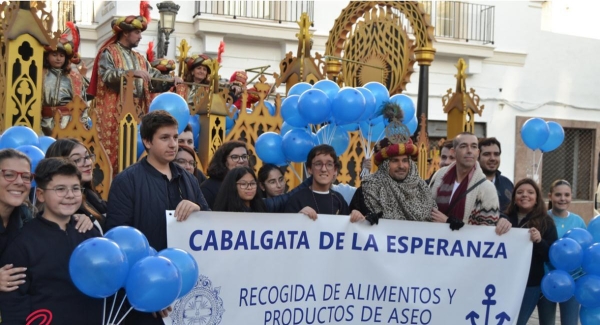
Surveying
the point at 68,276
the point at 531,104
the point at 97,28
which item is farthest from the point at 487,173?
the point at 531,104

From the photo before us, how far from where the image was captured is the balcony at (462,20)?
20953 millimetres

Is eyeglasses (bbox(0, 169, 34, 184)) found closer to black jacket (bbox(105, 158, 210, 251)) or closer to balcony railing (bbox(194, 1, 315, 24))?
black jacket (bbox(105, 158, 210, 251))

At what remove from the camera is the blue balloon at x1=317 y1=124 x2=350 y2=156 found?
23.4 ft

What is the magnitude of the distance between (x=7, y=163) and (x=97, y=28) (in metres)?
15.2

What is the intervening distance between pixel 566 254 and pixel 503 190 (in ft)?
4.08

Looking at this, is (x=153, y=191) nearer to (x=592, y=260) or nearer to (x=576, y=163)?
(x=592, y=260)

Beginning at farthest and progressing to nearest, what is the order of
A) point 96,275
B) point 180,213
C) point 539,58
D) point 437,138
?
point 539,58, point 437,138, point 180,213, point 96,275

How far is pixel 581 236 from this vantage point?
5.48 metres

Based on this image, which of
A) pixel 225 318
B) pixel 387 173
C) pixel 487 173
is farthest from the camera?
pixel 487 173

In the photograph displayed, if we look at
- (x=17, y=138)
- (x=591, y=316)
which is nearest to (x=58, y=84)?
(x=17, y=138)

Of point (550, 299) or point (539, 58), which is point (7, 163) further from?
point (539, 58)

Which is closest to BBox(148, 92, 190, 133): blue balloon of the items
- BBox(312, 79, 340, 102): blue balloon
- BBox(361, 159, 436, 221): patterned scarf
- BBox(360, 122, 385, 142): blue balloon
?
BBox(312, 79, 340, 102): blue balloon

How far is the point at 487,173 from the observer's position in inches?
255

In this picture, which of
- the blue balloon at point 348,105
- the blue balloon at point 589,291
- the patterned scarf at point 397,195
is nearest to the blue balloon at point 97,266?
the patterned scarf at point 397,195
